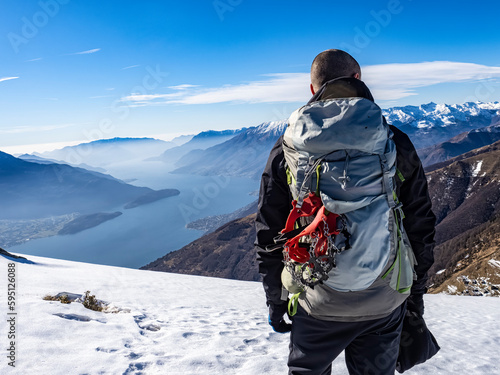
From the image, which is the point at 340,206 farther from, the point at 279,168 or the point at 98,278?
the point at 98,278

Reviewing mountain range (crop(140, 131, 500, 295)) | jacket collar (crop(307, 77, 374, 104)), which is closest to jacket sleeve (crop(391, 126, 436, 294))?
jacket collar (crop(307, 77, 374, 104))

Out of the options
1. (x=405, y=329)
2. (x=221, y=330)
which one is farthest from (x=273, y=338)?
(x=405, y=329)

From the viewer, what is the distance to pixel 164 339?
5.76 m

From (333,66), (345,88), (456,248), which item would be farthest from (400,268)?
(456,248)

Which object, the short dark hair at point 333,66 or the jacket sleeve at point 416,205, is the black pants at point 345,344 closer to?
the jacket sleeve at point 416,205

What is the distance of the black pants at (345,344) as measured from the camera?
8.04 ft

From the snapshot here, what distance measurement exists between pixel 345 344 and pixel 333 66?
7.21 ft

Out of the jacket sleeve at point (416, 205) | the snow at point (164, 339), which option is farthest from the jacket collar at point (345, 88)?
the snow at point (164, 339)

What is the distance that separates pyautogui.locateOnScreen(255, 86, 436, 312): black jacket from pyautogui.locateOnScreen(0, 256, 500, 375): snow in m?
2.65

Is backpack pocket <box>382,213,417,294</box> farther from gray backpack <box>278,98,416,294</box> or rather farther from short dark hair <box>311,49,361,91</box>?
short dark hair <box>311,49,361,91</box>

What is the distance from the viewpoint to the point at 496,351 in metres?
6.25

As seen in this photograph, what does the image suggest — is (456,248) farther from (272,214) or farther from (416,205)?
(272,214)

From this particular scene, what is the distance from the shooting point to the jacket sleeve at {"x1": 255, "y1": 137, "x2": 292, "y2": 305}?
104 inches

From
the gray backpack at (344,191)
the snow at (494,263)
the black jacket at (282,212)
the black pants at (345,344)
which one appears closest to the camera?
the gray backpack at (344,191)
